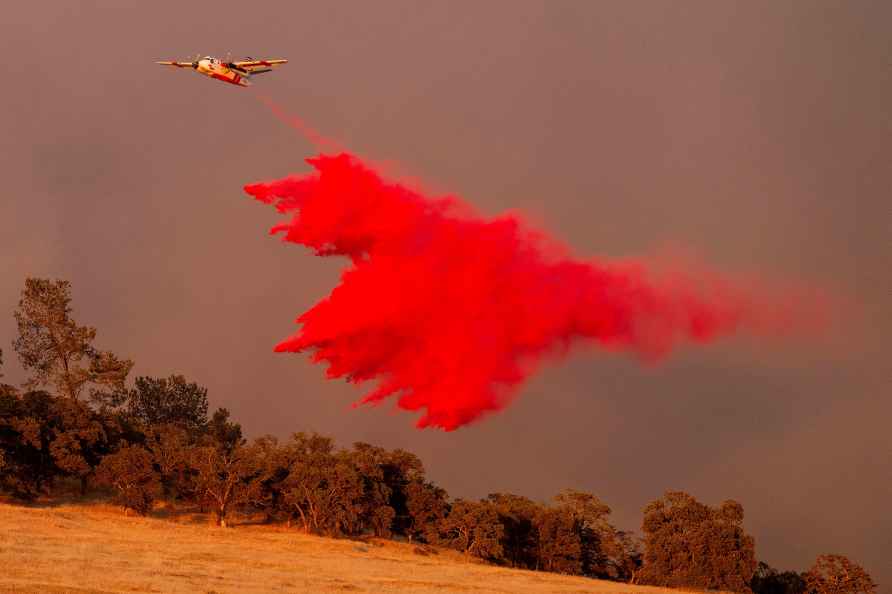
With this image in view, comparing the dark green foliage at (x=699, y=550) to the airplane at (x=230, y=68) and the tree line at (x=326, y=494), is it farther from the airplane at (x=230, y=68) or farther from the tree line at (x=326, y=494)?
the airplane at (x=230, y=68)

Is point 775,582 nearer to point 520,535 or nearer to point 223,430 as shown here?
point 520,535

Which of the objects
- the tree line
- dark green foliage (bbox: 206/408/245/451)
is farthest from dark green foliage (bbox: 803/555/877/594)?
dark green foliage (bbox: 206/408/245/451)

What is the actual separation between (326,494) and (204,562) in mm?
23760

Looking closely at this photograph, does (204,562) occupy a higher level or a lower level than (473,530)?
lower

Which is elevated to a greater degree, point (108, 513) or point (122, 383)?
point (122, 383)

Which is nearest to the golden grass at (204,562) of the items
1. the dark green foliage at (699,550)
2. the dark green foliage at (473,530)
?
the dark green foliage at (473,530)

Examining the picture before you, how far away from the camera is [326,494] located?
82938 mm

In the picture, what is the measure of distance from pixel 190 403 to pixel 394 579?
177ft

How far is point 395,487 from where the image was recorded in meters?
91.6

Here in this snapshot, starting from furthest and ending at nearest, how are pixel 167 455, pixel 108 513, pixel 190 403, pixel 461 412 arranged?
pixel 190 403 → pixel 167 455 → pixel 108 513 → pixel 461 412

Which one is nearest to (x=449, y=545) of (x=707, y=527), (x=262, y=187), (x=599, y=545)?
(x=599, y=545)

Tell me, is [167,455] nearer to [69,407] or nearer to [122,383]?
[69,407]

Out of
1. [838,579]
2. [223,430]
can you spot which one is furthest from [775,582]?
[223,430]

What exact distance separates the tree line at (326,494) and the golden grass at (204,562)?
99.7 inches
